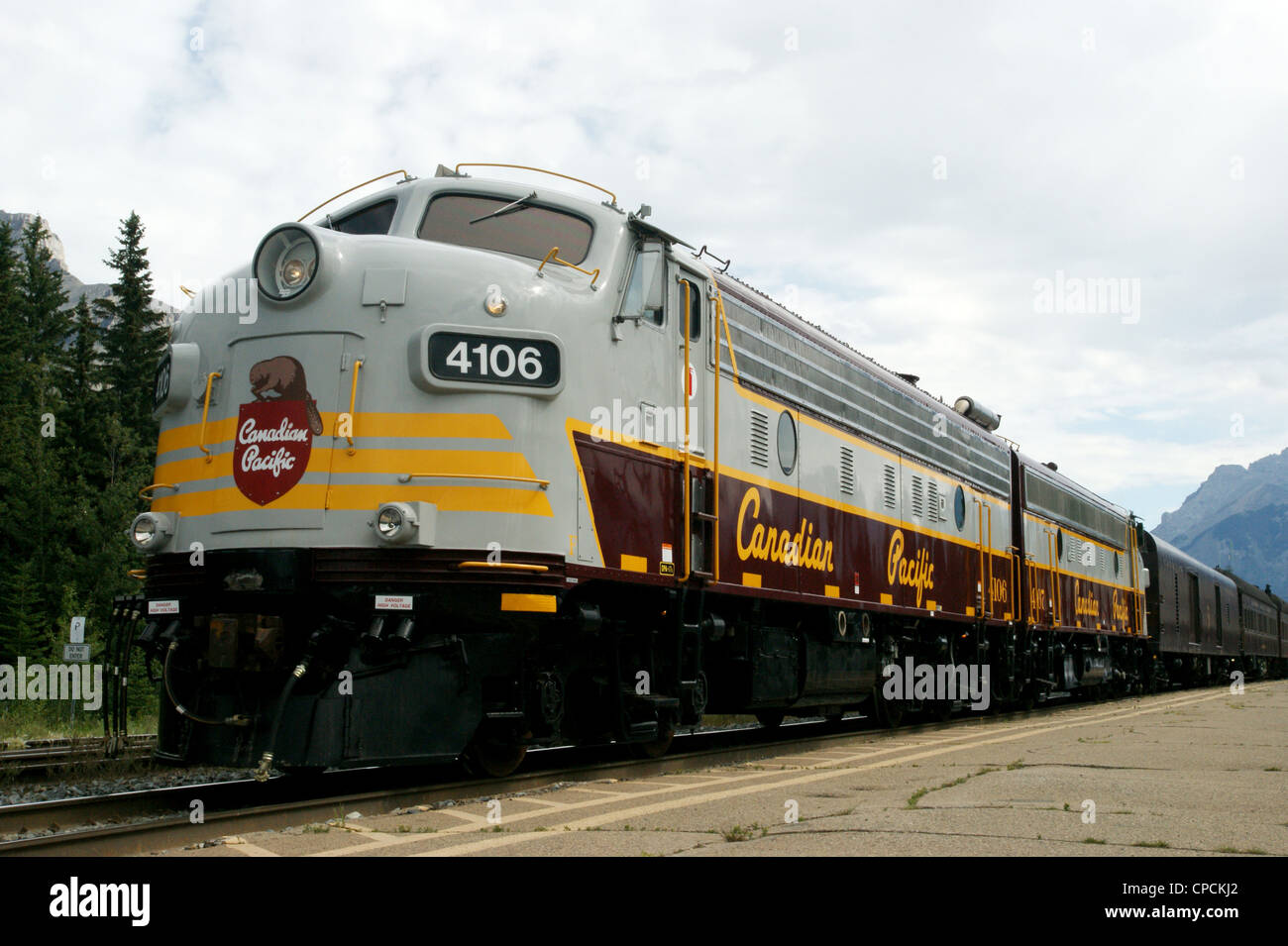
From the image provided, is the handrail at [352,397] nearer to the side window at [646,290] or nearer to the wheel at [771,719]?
the side window at [646,290]

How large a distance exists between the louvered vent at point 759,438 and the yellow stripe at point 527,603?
3496mm

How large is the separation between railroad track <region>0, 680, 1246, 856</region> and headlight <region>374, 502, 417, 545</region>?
1549 mm

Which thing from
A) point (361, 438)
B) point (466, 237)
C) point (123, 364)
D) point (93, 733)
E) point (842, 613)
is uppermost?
point (123, 364)

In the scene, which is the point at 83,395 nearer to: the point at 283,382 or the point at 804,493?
the point at 804,493

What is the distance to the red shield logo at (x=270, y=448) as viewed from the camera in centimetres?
687

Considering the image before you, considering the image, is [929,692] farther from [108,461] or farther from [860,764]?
[108,461]

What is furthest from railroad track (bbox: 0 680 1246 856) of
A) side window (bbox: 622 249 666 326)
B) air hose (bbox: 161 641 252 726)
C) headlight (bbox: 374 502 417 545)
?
side window (bbox: 622 249 666 326)

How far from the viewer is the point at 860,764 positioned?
29.3 feet

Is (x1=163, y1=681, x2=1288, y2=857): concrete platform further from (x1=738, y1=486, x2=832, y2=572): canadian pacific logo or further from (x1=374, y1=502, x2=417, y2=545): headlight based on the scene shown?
(x1=738, y1=486, x2=832, y2=572): canadian pacific logo

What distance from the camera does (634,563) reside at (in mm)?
7984

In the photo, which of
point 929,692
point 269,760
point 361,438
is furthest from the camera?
point 929,692

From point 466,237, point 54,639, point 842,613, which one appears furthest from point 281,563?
point 54,639

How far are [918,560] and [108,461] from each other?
1101 inches
